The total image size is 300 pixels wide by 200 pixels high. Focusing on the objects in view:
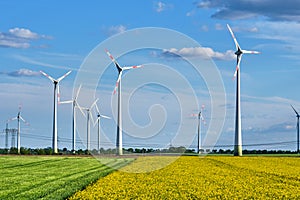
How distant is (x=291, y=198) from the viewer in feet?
89.8

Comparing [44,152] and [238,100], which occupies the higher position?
[238,100]

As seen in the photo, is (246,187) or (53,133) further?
(53,133)

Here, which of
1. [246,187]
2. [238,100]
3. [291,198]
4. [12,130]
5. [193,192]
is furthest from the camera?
[12,130]

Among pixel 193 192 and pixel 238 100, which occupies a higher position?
pixel 238 100

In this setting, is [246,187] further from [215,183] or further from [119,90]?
[119,90]

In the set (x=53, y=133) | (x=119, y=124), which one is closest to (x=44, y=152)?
(x=53, y=133)

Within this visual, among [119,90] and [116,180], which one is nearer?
[116,180]

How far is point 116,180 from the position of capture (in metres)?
36.7

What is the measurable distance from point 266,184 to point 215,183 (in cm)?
280

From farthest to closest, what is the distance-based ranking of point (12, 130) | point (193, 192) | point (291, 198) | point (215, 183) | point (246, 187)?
point (12, 130) < point (215, 183) < point (246, 187) < point (193, 192) < point (291, 198)

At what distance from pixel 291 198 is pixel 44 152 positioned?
8773 centimetres

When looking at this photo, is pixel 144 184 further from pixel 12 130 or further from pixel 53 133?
pixel 12 130

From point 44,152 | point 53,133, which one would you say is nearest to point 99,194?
point 53,133

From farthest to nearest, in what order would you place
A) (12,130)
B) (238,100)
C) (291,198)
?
1. (12,130)
2. (238,100)
3. (291,198)
